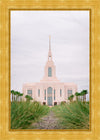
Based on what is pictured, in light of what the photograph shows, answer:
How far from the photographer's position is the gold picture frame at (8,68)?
2.44m

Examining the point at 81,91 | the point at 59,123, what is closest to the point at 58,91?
the point at 81,91

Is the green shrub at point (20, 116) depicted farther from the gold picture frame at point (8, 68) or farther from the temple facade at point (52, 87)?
the temple facade at point (52, 87)

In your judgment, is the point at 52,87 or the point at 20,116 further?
the point at 52,87

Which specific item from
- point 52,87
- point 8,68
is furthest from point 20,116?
point 52,87

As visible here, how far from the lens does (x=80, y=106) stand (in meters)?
2.76

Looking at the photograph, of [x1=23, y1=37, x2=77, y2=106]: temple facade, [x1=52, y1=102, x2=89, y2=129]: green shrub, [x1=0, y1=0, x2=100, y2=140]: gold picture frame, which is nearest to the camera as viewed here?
[x1=0, y1=0, x2=100, y2=140]: gold picture frame

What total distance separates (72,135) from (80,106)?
1.52ft

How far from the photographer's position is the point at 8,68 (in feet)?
8.27

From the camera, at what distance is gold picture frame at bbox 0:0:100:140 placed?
244 centimetres

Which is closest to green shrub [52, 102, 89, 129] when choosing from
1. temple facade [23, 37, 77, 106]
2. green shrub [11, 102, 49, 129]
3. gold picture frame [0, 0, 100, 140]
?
gold picture frame [0, 0, 100, 140]

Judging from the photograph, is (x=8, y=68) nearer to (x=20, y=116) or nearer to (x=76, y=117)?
(x=20, y=116)

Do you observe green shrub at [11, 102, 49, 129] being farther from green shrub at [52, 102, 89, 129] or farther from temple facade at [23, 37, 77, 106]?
temple facade at [23, 37, 77, 106]

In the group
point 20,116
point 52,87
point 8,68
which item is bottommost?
point 52,87
